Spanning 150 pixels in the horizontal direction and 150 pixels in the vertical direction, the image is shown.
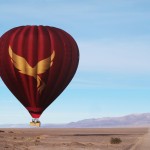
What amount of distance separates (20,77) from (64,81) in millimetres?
4271

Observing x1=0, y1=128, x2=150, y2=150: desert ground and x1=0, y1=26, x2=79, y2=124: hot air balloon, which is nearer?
x1=0, y1=26, x2=79, y2=124: hot air balloon

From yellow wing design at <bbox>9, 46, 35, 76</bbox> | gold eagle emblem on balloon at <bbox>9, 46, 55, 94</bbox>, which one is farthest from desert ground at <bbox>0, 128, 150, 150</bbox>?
yellow wing design at <bbox>9, 46, 35, 76</bbox>

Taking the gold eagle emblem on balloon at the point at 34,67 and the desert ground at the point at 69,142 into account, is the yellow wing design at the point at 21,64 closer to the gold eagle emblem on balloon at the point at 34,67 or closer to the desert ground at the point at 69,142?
the gold eagle emblem on balloon at the point at 34,67

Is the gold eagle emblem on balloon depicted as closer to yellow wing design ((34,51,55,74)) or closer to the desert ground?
yellow wing design ((34,51,55,74))

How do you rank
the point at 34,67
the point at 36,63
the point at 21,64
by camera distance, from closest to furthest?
the point at 36,63
the point at 34,67
the point at 21,64

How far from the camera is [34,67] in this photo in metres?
45.7

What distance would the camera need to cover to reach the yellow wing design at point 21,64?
45688 millimetres

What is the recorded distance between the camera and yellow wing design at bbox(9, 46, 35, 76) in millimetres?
45688

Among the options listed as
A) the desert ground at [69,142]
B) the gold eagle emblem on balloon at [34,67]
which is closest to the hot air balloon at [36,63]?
the gold eagle emblem on balloon at [34,67]

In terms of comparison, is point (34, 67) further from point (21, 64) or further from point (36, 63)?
point (21, 64)

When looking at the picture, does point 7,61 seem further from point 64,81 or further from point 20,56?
point 64,81

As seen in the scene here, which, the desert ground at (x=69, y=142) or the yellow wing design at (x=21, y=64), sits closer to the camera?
the yellow wing design at (x=21, y=64)

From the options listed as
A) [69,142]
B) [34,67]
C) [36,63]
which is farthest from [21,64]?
[69,142]

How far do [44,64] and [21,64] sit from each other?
2.20 metres
